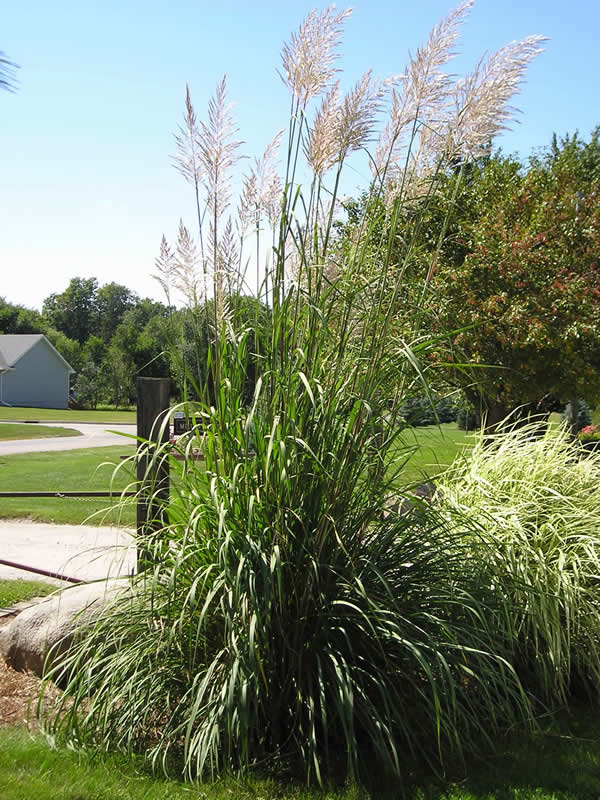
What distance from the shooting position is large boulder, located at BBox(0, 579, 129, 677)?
3671mm

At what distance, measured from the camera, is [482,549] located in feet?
11.1

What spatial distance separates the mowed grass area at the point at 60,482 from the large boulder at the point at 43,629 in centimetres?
224

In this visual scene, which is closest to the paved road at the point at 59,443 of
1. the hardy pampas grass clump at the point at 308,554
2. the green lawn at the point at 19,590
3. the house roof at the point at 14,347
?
the green lawn at the point at 19,590

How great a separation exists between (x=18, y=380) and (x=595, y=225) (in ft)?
133

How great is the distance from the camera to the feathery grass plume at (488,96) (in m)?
2.80

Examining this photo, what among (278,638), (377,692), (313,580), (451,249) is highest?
(451,249)

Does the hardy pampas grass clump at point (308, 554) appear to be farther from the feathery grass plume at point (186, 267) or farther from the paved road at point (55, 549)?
the paved road at point (55, 549)

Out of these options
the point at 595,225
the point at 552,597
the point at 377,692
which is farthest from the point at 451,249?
the point at 377,692

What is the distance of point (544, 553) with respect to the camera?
3875mm

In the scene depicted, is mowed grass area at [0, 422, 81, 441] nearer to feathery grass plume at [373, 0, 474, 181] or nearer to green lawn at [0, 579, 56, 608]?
green lawn at [0, 579, 56, 608]

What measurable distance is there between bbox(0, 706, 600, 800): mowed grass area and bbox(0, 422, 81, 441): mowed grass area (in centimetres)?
2110

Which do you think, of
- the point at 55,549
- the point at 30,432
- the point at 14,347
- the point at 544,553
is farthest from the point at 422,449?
the point at 14,347

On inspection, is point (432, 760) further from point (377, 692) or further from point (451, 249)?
point (451, 249)

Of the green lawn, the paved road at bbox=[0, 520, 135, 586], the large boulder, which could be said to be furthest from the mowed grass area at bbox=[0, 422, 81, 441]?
the large boulder
